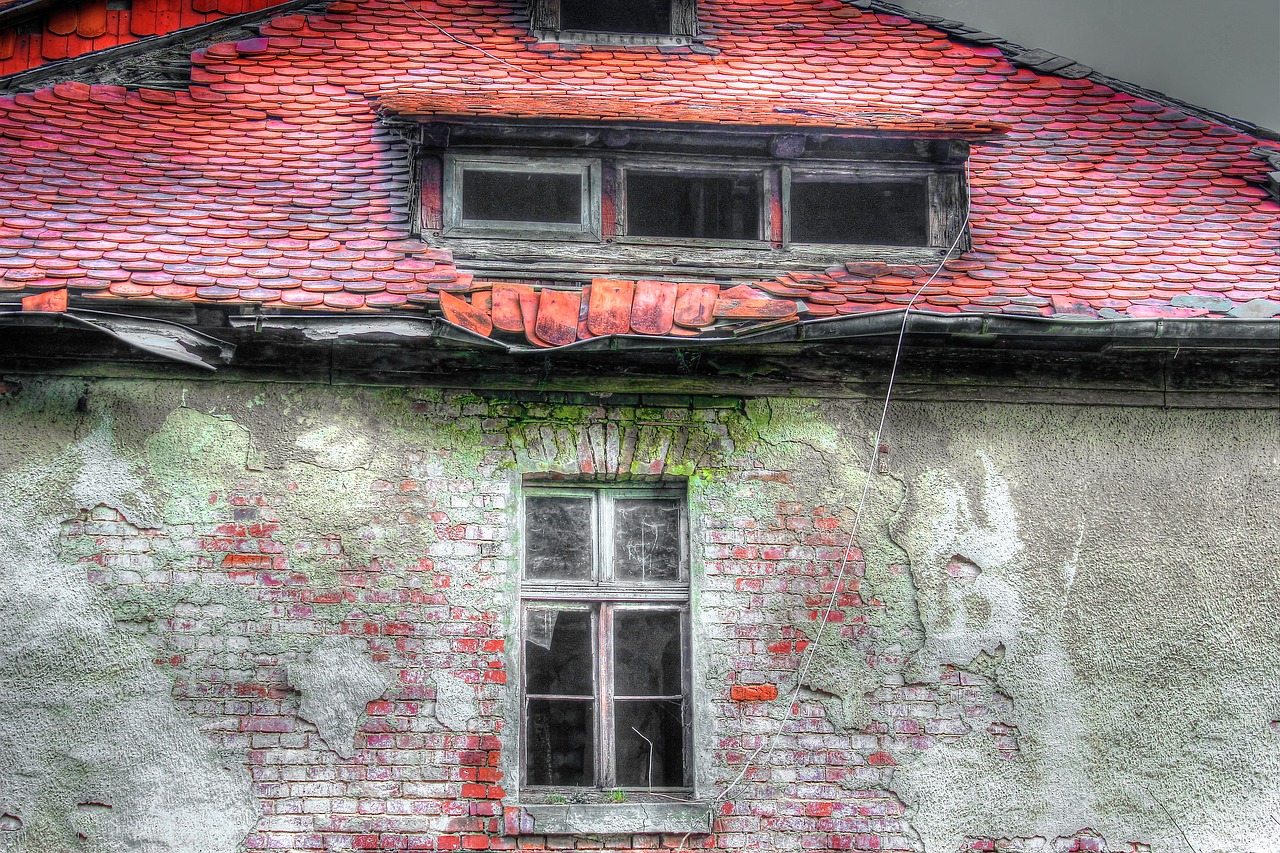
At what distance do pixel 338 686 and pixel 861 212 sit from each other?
139 inches

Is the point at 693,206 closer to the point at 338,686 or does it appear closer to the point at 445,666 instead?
the point at 445,666

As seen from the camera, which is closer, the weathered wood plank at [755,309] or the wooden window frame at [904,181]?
the weathered wood plank at [755,309]

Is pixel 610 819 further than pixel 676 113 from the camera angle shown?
No

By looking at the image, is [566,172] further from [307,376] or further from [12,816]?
[12,816]

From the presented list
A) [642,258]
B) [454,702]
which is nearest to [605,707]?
[454,702]

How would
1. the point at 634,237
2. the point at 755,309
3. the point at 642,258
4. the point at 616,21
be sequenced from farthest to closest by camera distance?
1. the point at 616,21
2. the point at 634,237
3. the point at 642,258
4. the point at 755,309

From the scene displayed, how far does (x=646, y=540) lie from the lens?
17.5 feet

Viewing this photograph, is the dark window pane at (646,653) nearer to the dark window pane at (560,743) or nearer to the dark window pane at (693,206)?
the dark window pane at (560,743)

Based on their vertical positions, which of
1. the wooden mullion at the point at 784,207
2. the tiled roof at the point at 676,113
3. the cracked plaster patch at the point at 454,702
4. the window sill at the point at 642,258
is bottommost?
the cracked plaster patch at the point at 454,702

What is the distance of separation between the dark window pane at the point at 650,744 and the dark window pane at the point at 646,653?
0.24ft

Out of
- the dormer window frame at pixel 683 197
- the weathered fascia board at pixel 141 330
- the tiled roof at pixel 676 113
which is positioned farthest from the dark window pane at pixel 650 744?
the tiled roof at pixel 676 113

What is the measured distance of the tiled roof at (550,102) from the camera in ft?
16.9

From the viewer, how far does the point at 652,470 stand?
17.4 feet

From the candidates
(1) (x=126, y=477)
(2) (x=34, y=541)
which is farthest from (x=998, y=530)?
(2) (x=34, y=541)
